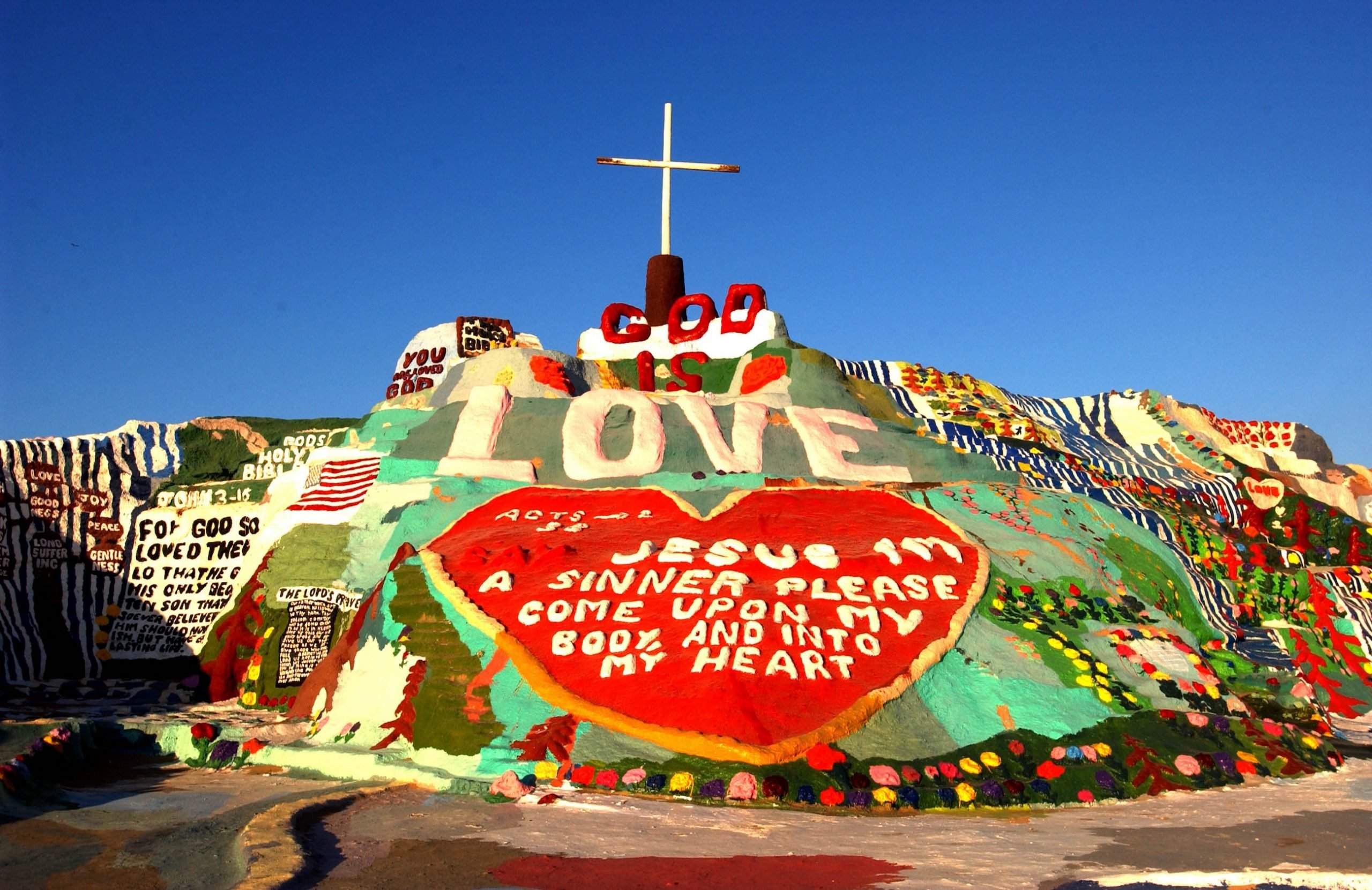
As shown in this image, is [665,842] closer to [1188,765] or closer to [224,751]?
[1188,765]

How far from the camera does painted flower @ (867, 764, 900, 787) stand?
6.30m

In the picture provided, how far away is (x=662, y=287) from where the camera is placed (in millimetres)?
17188

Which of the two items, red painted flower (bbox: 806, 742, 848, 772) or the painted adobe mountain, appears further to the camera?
the painted adobe mountain

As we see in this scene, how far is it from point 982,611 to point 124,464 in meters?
10.7

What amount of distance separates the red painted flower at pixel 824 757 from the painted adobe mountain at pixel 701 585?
0.06 feet

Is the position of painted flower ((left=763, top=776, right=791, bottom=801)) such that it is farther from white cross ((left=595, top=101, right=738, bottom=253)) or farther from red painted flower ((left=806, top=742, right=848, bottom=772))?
white cross ((left=595, top=101, right=738, bottom=253))

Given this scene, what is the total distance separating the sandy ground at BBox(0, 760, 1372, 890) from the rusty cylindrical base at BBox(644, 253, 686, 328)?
1146 centimetres

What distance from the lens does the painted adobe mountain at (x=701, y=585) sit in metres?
6.75

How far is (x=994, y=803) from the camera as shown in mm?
6270

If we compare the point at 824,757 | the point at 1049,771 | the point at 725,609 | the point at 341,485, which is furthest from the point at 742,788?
the point at 341,485

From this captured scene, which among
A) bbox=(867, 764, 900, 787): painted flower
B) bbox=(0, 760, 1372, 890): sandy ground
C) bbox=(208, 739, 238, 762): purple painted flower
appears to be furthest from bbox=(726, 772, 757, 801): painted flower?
bbox=(208, 739, 238, 762): purple painted flower

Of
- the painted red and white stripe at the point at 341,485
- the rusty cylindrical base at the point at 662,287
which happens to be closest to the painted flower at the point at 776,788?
the painted red and white stripe at the point at 341,485

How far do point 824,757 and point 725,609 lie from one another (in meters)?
1.48

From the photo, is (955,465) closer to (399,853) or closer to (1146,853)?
(1146,853)
